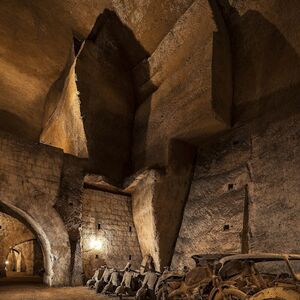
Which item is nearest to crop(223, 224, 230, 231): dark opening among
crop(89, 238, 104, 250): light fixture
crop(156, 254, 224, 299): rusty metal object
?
crop(156, 254, 224, 299): rusty metal object

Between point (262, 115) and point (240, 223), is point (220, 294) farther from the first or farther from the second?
point (262, 115)

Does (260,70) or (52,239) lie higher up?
(260,70)

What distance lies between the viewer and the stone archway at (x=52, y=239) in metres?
7.96

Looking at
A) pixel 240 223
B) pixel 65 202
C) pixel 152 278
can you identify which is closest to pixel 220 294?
pixel 152 278

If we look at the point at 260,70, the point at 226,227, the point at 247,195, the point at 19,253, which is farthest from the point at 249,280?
the point at 19,253

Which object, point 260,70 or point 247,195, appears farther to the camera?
point 260,70

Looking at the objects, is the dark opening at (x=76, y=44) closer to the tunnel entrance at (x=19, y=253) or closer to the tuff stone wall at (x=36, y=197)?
the tuff stone wall at (x=36, y=197)

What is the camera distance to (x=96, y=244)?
8.88m

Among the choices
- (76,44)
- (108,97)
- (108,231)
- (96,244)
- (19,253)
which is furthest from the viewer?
(19,253)

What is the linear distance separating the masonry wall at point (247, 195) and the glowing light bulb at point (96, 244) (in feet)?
6.83

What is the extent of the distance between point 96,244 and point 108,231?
1.85 feet

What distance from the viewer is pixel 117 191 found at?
10141 mm

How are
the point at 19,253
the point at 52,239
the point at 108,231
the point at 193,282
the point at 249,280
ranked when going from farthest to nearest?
1. the point at 19,253
2. the point at 108,231
3. the point at 52,239
4. the point at 193,282
5. the point at 249,280

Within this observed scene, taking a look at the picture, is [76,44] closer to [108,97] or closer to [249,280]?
[108,97]
